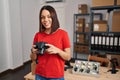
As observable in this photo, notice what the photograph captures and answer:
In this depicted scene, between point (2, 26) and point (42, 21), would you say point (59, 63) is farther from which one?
point (2, 26)

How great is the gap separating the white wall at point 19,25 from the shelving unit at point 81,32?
0.98 ft

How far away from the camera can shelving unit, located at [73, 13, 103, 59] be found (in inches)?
159

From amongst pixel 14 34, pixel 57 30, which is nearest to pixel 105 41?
pixel 57 30

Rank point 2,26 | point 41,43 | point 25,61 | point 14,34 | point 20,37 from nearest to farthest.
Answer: point 41,43 < point 2,26 < point 14,34 < point 20,37 < point 25,61

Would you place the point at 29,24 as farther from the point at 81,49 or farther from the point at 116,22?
the point at 116,22

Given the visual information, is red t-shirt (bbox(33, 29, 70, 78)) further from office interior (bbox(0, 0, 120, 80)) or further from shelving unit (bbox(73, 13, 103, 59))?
shelving unit (bbox(73, 13, 103, 59))

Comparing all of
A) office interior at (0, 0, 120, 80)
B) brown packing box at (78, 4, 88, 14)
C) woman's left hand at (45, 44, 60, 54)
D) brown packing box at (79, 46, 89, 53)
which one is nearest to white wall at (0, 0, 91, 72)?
office interior at (0, 0, 120, 80)

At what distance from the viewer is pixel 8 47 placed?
11.6ft

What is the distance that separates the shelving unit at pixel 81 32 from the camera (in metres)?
4.03

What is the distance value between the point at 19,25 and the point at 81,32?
172cm

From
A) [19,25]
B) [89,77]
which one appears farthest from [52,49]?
[19,25]

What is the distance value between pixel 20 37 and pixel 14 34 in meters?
0.26

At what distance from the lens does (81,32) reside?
161 inches

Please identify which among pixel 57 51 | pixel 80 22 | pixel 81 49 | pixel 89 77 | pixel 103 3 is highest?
pixel 103 3
